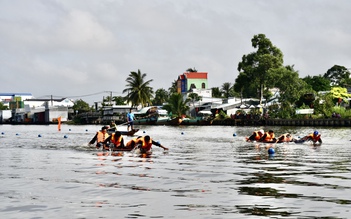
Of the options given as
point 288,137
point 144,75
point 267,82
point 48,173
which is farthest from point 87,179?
point 144,75

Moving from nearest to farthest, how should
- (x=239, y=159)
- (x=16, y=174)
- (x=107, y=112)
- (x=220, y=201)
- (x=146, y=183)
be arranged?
(x=220, y=201), (x=146, y=183), (x=16, y=174), (x=239, y=159), (x=107, y=112)

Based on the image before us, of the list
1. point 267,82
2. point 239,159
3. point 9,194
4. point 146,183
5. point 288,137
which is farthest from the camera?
point 267,82

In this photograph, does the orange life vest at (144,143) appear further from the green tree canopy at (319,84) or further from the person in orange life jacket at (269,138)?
the green tree canopy at (319,84)


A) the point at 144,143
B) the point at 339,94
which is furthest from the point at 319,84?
the point at 144,143

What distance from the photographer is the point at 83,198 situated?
1812 centimetres

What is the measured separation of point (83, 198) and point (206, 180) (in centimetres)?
600

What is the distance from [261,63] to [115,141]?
94.7 metres

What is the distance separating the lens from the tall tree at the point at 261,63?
130000mm

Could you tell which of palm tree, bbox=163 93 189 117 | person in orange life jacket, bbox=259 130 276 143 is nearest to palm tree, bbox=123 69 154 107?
palm tree, bbox=163 93 189 117

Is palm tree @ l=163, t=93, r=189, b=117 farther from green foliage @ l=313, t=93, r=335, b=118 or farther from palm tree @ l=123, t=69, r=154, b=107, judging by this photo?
green foliage @ l=313, t=93, r=335, b=118

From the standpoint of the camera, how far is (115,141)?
39281 millimetres

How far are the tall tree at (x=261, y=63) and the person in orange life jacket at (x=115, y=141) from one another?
296 feet

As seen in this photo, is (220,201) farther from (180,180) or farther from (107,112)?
(107,112)

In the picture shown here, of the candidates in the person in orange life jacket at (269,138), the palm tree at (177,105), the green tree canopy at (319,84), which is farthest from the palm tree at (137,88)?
the person in orange life jacket at (269,138)
